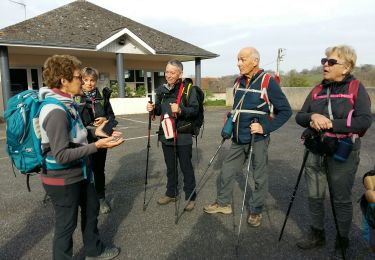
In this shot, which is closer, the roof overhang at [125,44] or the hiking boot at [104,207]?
the hiking boot at [104,207]

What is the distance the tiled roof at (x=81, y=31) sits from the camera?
1281 centimetres

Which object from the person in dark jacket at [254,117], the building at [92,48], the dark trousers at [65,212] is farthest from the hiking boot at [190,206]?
the building at [92,48]

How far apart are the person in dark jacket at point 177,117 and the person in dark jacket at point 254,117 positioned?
0.53 metres

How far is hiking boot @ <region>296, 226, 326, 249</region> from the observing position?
2.90 meters

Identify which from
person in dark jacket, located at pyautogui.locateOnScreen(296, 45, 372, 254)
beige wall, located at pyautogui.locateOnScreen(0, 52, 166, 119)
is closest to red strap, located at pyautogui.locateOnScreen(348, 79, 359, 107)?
person in dark jacket, located at pyautogui.locateOnScreen(296, 45, 372, 254)

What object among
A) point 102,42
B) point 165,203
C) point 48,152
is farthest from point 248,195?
point 102,42

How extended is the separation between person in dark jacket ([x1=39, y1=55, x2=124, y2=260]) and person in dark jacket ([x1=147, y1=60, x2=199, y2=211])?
1423 mm

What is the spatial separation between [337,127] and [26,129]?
2.49m

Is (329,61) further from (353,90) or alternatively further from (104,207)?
(104,207)

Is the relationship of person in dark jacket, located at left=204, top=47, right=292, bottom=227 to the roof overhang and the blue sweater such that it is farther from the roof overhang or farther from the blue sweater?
the roof overhang

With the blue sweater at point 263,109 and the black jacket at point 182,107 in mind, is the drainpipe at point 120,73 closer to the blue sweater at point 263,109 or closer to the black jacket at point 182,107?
the black jacket at point 182,107

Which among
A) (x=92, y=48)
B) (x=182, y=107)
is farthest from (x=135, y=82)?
(x=182, y=107)

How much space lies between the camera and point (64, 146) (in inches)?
79.7

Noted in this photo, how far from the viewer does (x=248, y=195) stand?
429 centimetres
